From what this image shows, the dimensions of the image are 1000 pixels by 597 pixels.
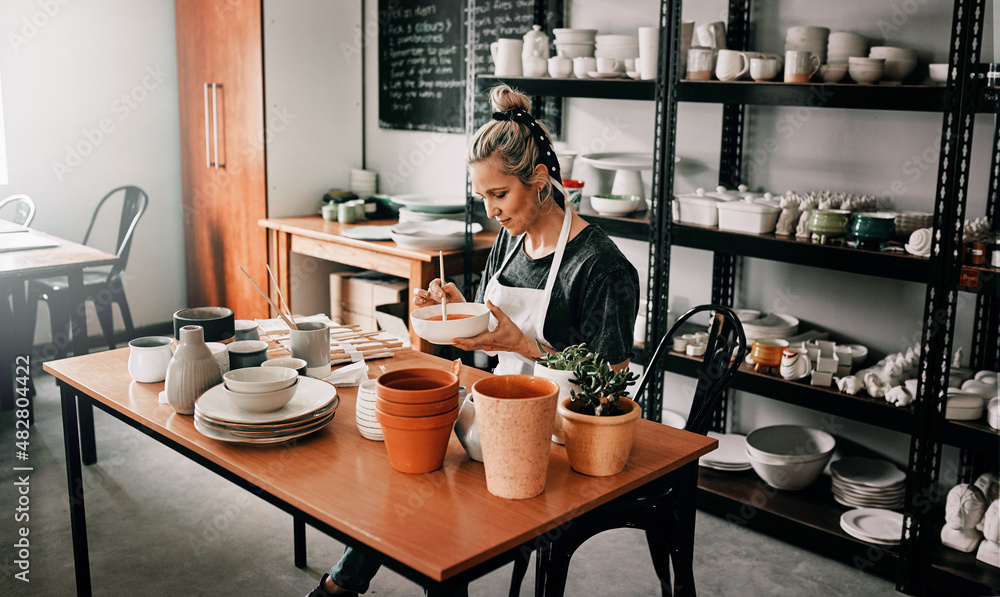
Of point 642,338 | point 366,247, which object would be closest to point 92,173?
point 366,247

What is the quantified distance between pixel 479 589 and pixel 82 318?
96.0 inches

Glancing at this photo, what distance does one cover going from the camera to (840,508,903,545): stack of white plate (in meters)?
2.65

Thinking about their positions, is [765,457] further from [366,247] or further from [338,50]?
[338,50]

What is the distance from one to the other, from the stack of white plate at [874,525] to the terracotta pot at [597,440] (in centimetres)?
156

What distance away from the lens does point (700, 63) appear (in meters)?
2.88

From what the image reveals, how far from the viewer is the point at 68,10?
15.1 ft

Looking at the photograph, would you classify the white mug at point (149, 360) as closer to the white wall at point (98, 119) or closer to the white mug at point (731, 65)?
the white mug at point (731, 65)

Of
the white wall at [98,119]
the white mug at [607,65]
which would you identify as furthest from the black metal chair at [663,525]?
the white wall at [98,119]

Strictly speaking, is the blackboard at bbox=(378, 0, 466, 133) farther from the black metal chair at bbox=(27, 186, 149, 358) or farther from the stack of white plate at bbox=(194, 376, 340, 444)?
the stack of white plate at bbox=(194, 376, 340, 444)

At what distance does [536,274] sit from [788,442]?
4.75ft

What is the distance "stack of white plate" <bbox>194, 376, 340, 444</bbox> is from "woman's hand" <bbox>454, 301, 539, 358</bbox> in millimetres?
392

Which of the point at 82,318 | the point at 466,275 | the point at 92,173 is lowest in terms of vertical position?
the point at 82,318

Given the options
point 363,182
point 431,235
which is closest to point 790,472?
point 431,235

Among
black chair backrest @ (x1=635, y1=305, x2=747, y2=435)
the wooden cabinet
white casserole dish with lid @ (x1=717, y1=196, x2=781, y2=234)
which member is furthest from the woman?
the wooden cabinet
